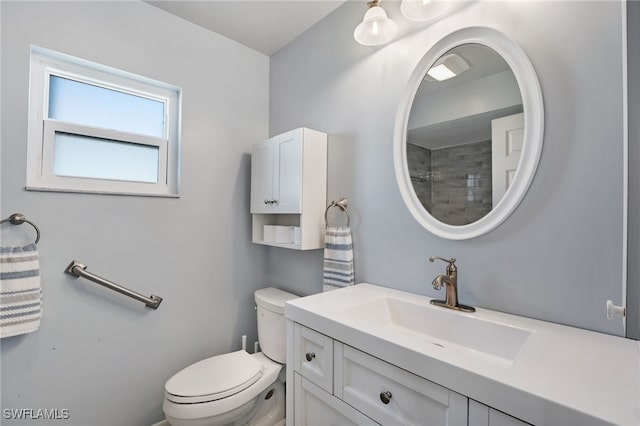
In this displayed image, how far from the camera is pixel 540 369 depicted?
0.62 metres

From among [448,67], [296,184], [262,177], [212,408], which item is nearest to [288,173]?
[296,184]

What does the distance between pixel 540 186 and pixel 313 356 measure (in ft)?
3.11

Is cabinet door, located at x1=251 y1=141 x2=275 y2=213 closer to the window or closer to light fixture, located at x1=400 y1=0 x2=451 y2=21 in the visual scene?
the window

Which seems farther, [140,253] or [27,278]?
[140,253]

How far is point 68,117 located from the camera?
4.63ft

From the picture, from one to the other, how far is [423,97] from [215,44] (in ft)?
4.57

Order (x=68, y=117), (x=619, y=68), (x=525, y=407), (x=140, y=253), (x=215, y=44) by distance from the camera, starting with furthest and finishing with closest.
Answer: (x=215, y=44) → (x=140, y=253) → (x=68, y=117) → (x=619, y=68) → (x=525, y=407)

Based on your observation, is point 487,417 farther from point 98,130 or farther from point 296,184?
point 98,130

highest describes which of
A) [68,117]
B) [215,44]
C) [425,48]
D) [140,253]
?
[215,44]

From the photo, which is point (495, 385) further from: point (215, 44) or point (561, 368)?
point (215, 44)

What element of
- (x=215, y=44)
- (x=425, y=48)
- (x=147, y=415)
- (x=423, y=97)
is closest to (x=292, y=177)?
(x=423, y=97)

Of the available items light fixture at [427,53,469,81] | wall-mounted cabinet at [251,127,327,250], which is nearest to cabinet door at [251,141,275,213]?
wall-mounted cabinet at [251,127,327,250]

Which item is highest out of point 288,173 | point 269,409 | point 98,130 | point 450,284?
point 98,130

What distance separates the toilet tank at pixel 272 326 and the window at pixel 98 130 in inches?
32.9
